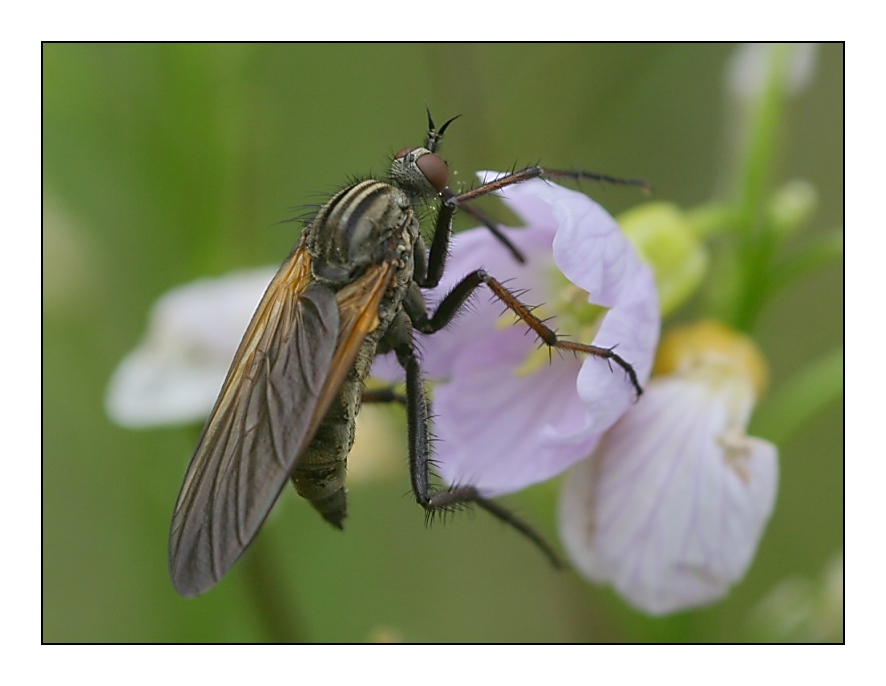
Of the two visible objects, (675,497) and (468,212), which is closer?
(675,497)

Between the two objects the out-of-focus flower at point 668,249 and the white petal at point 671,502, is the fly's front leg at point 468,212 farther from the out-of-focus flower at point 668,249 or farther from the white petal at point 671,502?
the white petal at point 671,502

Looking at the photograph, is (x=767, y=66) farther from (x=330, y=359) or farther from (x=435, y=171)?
(x=330, y=359)

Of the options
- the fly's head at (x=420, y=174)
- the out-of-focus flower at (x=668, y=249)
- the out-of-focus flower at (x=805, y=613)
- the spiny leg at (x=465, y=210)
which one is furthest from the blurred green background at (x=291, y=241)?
the out-of-focus flower at (x=668, y=249)

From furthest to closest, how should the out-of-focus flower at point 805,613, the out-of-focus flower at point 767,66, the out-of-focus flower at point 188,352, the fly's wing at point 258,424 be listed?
the out-of-focus flower at point 188,352
the out-of-focus flower at point 767,66
the out-of-focus flower at point 805,613
the fly's wing at point 258,424

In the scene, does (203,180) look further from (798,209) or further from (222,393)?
(798,209)

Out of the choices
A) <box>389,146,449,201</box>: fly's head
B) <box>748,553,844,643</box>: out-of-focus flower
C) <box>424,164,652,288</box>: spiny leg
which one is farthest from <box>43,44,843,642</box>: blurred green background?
<box>424,164,652,288</box>: spiny leg

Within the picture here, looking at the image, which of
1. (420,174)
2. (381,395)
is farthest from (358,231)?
(381,395)
